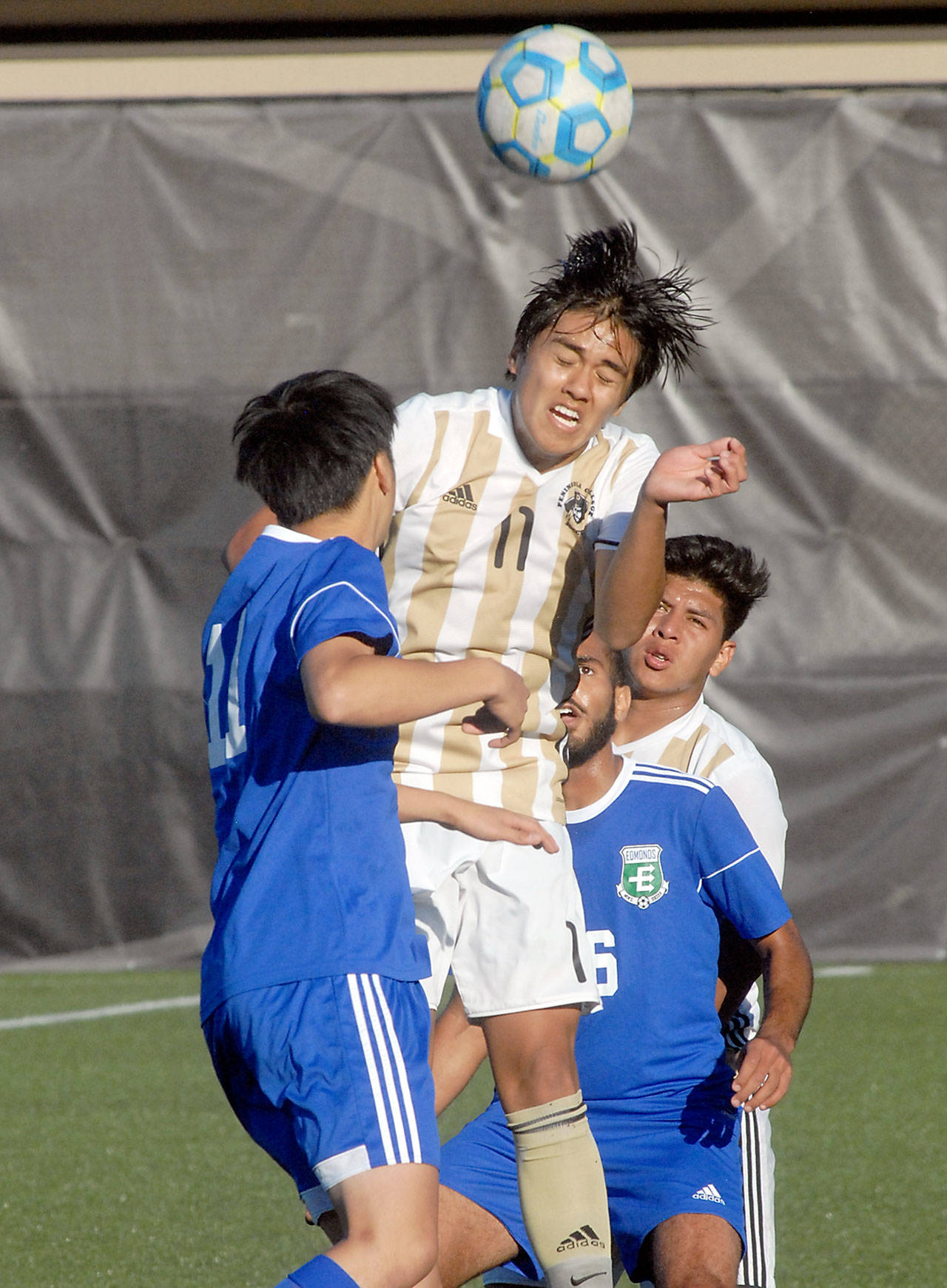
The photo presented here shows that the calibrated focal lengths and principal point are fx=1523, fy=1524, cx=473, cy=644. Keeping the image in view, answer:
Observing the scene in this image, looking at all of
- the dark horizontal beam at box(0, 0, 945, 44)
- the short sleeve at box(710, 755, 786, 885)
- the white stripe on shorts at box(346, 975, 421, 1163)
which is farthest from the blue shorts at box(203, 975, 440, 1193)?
the dark horizontal beam at box(0, 0, 945, 44)

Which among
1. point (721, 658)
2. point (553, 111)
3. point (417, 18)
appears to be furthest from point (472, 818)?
point (417, 18)

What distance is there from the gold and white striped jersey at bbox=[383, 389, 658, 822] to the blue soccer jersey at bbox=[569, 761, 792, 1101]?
0.16 m

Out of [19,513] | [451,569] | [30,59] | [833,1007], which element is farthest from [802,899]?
[30,59]

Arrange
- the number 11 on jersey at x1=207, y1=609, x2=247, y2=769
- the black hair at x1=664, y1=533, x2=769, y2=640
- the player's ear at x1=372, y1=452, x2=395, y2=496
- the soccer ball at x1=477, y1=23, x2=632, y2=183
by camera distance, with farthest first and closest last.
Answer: the soccer ball at x1=477, y1=23, x2=632, y2=183
the black hair at x1=664, y1=533, x2=769, y2=640
the player's ear at x1=372, y1=452, x2=395, y2=496
the number 11 on jersey at x1=207, y1=609, x2=247, y2=769

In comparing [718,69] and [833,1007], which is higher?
[718,69]

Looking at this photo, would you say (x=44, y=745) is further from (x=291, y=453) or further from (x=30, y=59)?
(x=291, y=453)

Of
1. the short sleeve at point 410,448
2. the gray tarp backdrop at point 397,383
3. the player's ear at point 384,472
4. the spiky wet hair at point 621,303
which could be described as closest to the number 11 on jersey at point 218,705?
the player's ear at point 384,472

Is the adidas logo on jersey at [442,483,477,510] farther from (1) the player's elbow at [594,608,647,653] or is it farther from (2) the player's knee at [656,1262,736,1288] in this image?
(2) the player's knee at [656,1262,736,1288]

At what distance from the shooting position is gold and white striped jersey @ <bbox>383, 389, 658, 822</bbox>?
2.41 m

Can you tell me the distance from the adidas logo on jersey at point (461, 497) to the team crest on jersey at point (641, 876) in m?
0.63

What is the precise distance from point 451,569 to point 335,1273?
1.10 meters

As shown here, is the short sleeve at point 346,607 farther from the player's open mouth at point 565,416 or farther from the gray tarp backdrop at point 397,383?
the gray tarp backdrop at point 397,383

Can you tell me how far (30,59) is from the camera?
7332mm

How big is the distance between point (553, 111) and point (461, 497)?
4.74ft
